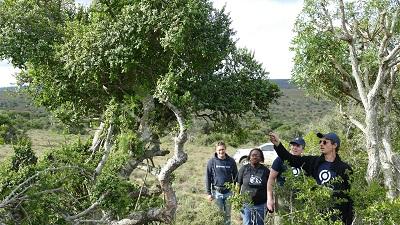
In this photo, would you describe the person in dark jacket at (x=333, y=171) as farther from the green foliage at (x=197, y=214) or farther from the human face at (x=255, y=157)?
the green foliage at (x=197, y=214)

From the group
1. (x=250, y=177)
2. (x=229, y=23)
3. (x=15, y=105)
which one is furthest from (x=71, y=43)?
(x=15, y=105)

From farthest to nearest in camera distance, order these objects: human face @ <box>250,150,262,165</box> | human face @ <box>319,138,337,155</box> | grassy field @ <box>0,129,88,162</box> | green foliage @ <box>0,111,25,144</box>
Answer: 1. grassy field @ <box>0,129,88,162</box>
2. green foliage @ <box>0,111,25,144</box>
3. human face @ <box>250,150,262,165</box>
4. human face @ <box>319,138,337,155</box>

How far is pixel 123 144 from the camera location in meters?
10.1

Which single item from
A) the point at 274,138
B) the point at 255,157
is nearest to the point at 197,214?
the point at 255,157

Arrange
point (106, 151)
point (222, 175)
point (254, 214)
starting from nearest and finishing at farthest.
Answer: point (254, 214), point (222, 175), point (106, 151)

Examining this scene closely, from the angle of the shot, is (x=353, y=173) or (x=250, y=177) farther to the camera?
(x=250, y=177)

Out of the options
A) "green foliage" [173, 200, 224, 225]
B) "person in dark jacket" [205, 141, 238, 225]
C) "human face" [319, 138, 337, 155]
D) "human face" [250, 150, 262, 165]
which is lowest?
"green foliage" [173, 200, 224, 225]

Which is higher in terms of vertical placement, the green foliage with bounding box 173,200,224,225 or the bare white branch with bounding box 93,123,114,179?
the bare white branch with bounding box 93,123,114,179

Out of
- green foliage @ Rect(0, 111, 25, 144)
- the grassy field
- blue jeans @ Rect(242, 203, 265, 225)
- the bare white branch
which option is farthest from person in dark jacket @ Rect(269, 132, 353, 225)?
the grassy field

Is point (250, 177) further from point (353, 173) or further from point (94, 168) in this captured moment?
point (94, 168)

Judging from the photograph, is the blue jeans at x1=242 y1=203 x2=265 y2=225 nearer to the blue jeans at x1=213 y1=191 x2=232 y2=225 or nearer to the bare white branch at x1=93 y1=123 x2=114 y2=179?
the blue jeans at x1=213 y1=191 x2=232 y2=225

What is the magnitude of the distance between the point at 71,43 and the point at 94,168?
2661mm

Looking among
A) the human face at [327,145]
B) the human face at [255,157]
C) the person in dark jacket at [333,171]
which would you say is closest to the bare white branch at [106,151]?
the human face at [255,157]

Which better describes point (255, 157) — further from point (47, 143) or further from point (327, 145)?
point (47, 143)
